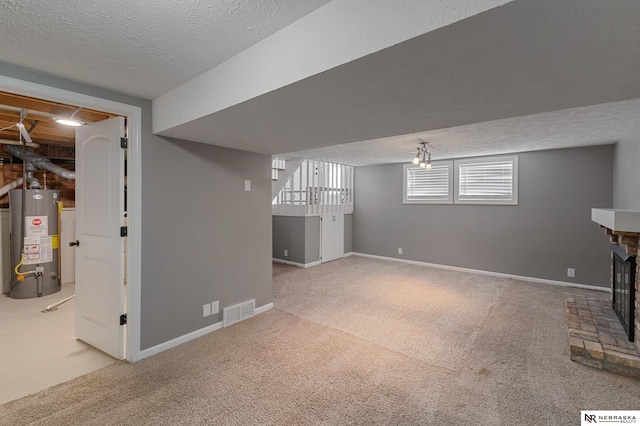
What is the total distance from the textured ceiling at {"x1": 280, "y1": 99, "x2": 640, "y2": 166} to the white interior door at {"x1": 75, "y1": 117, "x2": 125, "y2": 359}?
3.13 meters

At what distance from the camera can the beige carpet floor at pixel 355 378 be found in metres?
1.86

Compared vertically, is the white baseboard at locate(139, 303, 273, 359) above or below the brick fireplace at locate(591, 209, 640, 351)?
below

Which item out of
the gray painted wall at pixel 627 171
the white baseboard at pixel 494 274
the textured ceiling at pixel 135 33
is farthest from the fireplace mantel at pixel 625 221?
the textured ceiling at pixel 135 33

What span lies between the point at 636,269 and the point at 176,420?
13.1ft

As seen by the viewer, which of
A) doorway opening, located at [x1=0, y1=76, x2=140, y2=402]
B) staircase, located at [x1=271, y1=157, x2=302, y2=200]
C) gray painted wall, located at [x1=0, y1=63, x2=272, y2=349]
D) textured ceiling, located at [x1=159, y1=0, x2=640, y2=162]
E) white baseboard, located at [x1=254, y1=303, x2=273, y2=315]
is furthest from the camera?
staircase, located at [x1=271, y1=157, x2=302, y2=200]

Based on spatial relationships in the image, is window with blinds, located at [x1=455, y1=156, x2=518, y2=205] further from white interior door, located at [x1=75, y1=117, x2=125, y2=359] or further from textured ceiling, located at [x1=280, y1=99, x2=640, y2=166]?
white interior door, located at [x1=75, y1=117, x2=125, y2=359]

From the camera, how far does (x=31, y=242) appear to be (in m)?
3.98

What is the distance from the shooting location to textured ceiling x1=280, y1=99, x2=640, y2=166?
2949 millimetres

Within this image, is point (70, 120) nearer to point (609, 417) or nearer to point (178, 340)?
point (178, 340)

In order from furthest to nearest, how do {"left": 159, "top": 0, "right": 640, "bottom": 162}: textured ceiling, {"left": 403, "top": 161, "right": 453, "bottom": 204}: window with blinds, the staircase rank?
1. {"left": 403, "top": 161, "right": 453, "bottom": 204}: window with blinds
2. the staircase
3. {"left": 159, "top": 0, "right": 640, "bottom": 162}: textured ceiling

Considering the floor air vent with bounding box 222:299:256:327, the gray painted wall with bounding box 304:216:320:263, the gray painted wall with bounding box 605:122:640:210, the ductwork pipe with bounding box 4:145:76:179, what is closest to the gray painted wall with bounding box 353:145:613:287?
the gray painted wall with bounding box 605:122:640:210

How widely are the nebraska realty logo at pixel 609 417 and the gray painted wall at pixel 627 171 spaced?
2033 millimetres

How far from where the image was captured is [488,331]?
122 inches

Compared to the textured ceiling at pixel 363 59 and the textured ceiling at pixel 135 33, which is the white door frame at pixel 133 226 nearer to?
the textured ceiling at pixel 363 59
